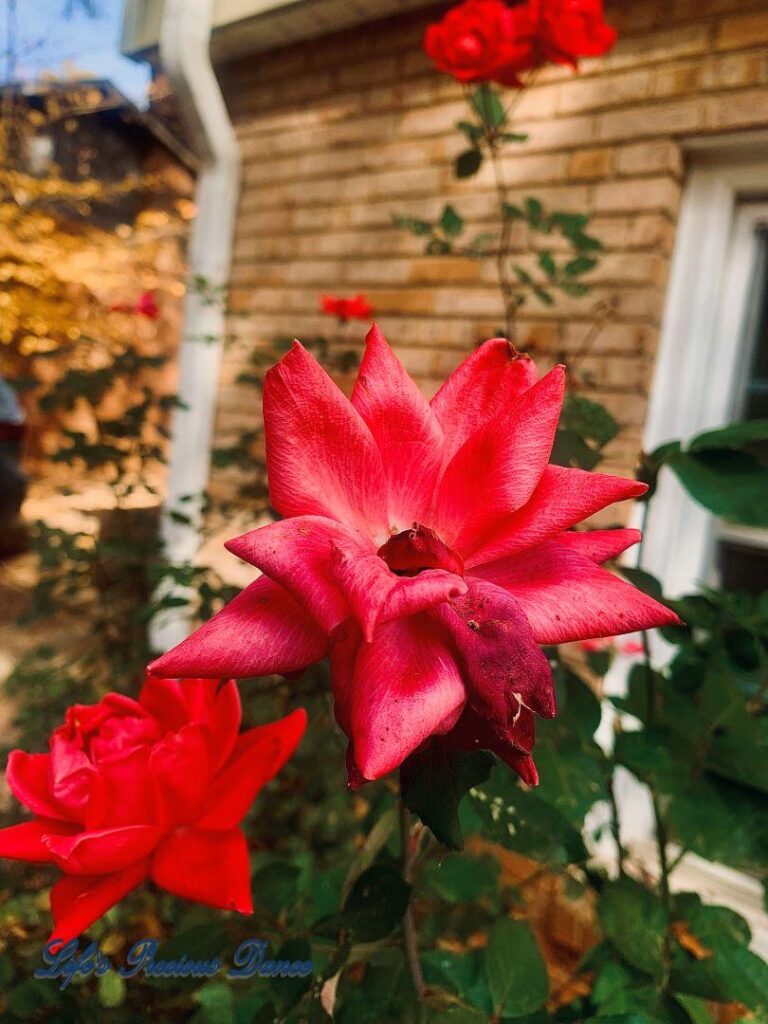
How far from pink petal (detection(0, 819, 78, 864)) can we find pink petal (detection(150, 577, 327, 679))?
215mm

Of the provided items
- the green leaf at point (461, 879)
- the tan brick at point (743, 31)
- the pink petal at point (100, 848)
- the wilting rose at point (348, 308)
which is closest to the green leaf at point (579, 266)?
the wilting rose at point (348, 308)

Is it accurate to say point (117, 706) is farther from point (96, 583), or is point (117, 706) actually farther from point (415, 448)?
point (96, 583)

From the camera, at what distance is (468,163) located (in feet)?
5.28

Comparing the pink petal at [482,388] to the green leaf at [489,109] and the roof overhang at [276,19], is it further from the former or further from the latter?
the roof overhang at [276,19]

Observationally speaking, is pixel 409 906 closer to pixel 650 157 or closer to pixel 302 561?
pixel 302 561

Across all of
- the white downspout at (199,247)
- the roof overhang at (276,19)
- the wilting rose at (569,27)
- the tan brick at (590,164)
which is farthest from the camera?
the white downspout at (199,247)

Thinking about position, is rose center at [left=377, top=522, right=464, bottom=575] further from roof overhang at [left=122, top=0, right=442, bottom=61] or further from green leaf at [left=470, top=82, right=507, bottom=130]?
roof overhang at [left=122, top=0, right=442, bottom=61]

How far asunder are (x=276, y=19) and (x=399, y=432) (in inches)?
120

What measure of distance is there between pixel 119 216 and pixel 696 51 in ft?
28.0

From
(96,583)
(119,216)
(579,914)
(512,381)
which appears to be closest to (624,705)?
(512,381)

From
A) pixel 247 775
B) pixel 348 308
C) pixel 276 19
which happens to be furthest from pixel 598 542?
pixel 276 19

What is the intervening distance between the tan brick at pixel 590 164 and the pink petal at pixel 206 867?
7.29ft

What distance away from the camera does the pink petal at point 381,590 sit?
0.30 m

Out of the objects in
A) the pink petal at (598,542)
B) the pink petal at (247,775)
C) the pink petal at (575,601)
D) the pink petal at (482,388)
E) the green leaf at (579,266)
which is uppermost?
the green leaf at (579,266)
